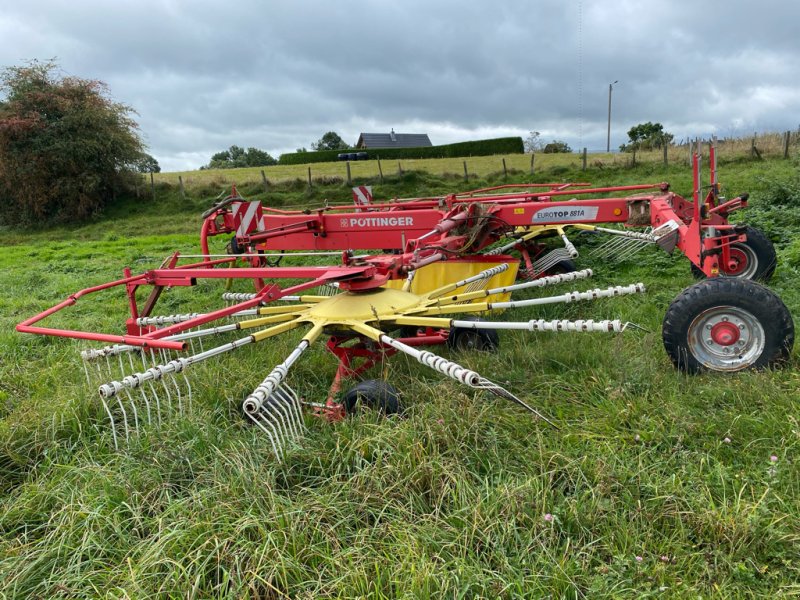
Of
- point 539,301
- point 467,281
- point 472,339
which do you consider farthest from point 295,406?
point 467,281

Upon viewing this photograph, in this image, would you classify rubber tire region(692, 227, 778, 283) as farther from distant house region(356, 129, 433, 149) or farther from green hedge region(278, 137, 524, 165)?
distant house region(356, 129, 433, 149)

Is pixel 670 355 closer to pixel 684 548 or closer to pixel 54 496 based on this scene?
pixel 684 548

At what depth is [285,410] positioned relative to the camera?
3053 mm

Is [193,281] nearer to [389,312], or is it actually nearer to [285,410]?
[389,312]

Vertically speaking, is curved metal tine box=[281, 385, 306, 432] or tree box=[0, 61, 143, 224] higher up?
tree box=[0, 61, 143, 224]

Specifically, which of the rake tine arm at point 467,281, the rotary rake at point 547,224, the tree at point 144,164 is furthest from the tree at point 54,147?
the rake tine arm at point 467,281

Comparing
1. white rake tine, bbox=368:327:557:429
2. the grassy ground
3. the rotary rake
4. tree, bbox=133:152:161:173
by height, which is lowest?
the grassy ground

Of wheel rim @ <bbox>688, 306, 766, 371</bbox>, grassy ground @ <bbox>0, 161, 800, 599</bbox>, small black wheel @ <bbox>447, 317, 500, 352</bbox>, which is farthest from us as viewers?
small black wheel @ <bbox>447, 317, 500, 352</bbox>

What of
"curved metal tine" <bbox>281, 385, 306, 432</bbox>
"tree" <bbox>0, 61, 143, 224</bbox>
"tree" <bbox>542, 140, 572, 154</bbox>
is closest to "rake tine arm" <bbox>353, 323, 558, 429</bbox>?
"curved metal tine" <bbox>281, 385, 306, 432</bbox>

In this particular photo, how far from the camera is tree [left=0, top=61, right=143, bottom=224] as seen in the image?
66.6 ft

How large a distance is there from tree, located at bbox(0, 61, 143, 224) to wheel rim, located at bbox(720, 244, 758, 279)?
22.2 meters

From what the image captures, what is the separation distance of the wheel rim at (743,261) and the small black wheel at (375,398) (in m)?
4.22

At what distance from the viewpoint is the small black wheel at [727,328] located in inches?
124

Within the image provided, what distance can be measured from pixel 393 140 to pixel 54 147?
36.0 m
